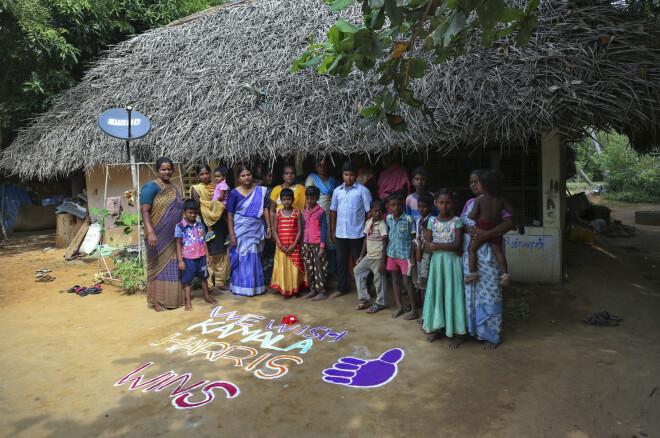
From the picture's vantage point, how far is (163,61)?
8.61 metres

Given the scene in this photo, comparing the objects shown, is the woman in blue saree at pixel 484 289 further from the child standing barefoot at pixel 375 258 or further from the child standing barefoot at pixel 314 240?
the child standing barefoot at pixel 314 240

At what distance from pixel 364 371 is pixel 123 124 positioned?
488 centimetres

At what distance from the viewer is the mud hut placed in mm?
4734

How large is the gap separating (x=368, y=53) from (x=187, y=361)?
2.92 metres

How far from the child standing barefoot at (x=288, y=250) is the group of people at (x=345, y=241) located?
1 cm

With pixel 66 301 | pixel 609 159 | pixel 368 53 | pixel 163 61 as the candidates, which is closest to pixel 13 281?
pixel 66 301

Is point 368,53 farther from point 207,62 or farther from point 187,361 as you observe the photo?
point 207,62

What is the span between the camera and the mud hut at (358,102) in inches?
186

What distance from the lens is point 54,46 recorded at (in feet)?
31.7

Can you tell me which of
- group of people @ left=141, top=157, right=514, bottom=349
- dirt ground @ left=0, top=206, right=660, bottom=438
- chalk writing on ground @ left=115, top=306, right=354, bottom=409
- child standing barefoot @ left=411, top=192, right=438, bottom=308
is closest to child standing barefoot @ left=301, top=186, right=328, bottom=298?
group of people @ left=141, top=157, right=514, bottom=349

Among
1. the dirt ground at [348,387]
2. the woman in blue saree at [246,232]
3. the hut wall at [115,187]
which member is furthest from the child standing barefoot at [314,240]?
the hut wall at [115,187]

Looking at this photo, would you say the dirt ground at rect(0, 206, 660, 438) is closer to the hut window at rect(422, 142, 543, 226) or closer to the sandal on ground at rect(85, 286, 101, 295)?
the sandal on ground at rect(85, 286, 101, 295)

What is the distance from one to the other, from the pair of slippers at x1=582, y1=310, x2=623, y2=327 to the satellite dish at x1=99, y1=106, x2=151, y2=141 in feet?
19.9

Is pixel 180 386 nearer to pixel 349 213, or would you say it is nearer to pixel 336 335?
pixel 336 335
